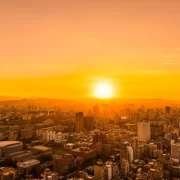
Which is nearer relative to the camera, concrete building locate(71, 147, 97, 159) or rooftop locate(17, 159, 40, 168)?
rooftop locate(17, 159, 40, 168)

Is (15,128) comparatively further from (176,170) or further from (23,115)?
(176,170)

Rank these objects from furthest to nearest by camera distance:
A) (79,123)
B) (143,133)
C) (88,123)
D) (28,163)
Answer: (88,123), (79,123), (143,133), (28,163)

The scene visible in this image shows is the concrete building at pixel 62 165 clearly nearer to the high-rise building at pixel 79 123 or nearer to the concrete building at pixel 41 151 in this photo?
the concrete building at pixel 41 151

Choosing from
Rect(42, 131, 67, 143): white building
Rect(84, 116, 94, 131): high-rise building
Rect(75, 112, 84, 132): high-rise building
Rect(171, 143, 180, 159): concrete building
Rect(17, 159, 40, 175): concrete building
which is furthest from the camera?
Rect(84, 116, 94, 131): high-rise building

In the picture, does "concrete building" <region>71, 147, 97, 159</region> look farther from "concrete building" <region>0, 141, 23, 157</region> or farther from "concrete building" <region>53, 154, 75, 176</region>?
"concrete building" <region>0, 141, 23, 157</region>

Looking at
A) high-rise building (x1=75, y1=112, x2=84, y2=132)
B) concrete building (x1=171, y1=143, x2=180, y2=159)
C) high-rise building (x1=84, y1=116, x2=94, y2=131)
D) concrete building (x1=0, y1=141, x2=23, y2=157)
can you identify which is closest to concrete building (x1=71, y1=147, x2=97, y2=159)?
concrete building (x1=0, y1=141, x2=23, y2=157)

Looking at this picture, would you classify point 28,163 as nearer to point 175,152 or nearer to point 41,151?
point 41,151

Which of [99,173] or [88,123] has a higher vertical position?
[88,123]

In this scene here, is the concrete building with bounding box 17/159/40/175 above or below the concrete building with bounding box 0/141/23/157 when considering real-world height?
below

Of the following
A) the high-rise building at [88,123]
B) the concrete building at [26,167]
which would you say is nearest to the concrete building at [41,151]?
the concrete building at [26,167]

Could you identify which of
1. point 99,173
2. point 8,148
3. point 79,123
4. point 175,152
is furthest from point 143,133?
point 8,148

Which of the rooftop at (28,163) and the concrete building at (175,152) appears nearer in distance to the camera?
the rooftop at (28,163)
